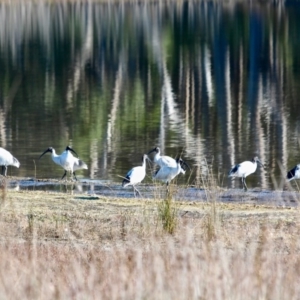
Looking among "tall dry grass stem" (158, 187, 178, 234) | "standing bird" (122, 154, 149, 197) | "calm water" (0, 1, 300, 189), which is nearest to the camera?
"tall dry grass stem" (158, 187, 178, 234)

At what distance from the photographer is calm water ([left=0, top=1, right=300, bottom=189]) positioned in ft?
67.5

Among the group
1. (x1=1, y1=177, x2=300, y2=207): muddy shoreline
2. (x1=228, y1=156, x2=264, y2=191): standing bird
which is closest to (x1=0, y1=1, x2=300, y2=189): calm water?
(x1=228, y1=156, x2=264, y2=191): standing bird

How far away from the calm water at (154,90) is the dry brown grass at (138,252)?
104 cm

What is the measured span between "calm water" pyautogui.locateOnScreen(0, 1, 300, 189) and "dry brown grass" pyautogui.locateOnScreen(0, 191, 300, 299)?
104 centimetres

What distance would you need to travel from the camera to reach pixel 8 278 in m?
5.81

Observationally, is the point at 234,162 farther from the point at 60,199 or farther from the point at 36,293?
the point at 36,293

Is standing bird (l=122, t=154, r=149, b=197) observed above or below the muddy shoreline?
above

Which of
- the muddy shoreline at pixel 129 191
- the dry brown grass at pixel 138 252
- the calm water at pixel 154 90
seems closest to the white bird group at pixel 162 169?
the muddy shoreline at pixel 129 191

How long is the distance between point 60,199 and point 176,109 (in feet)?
55.5

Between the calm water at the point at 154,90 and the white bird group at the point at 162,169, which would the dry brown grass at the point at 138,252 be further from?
the white bird group at the point at 162,169

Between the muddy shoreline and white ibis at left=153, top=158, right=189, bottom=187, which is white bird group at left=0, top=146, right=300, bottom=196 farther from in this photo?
the muddy shoreline

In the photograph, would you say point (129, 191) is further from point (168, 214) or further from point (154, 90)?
point (154, 90)

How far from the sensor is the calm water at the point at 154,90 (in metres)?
20.6

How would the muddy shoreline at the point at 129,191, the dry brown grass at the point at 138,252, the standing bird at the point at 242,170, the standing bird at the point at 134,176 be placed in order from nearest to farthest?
the dry brown grass at the point at 138,252
the muddy shoreline at the point at 129,191
the standing bird at the point at 134,176
the standing bird at the point at 242,170
